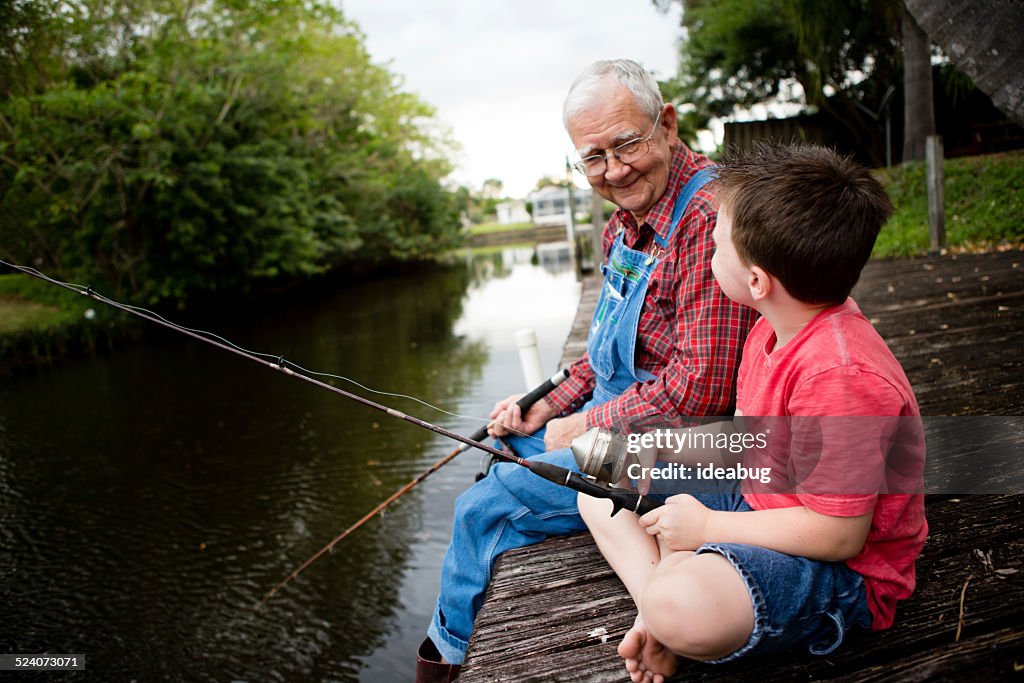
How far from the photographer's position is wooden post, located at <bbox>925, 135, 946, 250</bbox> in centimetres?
894

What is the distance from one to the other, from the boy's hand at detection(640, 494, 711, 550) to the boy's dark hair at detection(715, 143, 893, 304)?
49 cm

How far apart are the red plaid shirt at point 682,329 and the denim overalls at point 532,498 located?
38 millimetres

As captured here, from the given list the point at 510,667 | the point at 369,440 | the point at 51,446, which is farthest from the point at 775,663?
the point at 51,446

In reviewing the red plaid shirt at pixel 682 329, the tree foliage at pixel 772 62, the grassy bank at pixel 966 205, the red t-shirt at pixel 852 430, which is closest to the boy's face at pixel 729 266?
the red t-shirt at pixel 852 430

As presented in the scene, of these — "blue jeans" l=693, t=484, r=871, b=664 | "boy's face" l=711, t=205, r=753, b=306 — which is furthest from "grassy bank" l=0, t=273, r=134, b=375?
"blue jeans" l=693, t=484, r=871, b=664

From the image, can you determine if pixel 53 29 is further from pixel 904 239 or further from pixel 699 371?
pixel 699 371

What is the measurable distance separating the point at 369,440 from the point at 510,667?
617 cm

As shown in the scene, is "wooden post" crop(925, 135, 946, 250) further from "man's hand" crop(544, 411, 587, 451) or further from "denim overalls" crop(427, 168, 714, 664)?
"man's hand" crop(544, 411, 587, 451)

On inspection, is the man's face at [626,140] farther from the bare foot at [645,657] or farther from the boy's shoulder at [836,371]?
the bare foot at [645,657]

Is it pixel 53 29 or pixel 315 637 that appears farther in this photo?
pixel 53 29

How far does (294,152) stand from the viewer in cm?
2284

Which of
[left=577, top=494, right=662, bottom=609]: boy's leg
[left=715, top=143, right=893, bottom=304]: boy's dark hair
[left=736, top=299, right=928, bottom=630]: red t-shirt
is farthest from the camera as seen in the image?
[left=577, top=494, right=662, bottom=609]: boy's leg

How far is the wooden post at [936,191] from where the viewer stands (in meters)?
8.94

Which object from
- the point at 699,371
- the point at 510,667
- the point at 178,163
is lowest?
the point at 510,667
